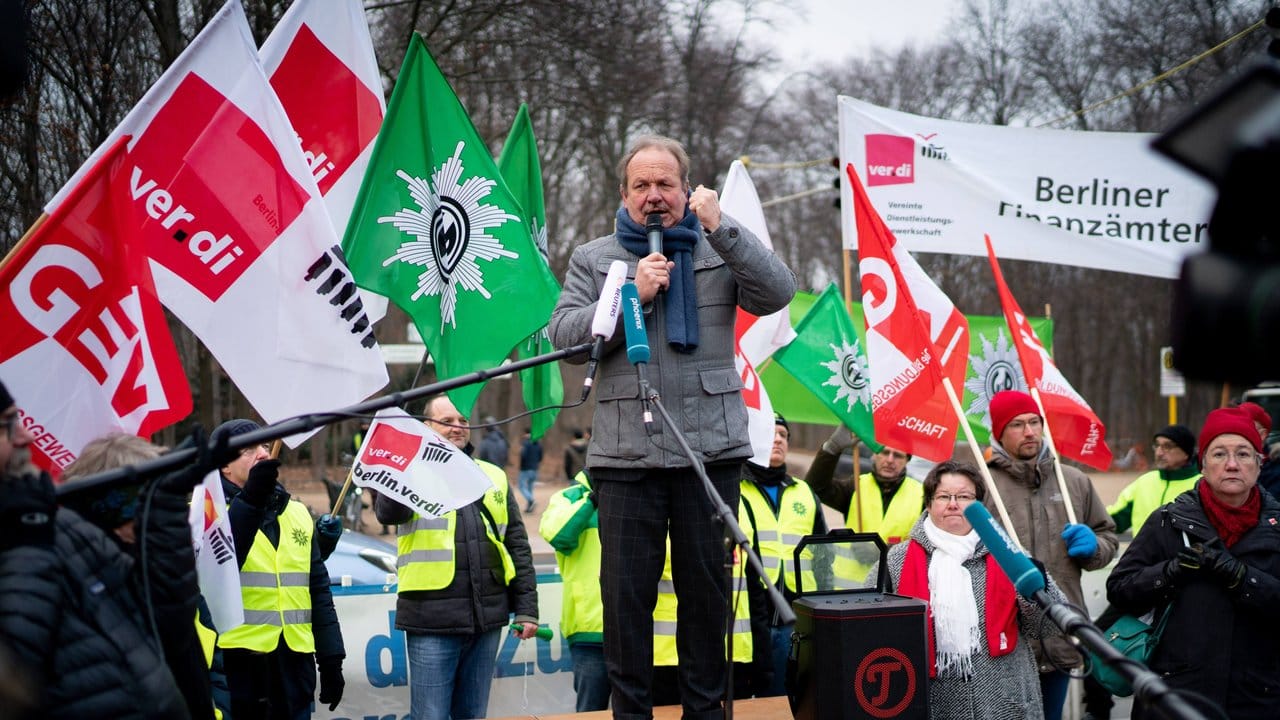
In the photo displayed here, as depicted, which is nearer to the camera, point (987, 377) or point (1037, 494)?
point (1037, 494)

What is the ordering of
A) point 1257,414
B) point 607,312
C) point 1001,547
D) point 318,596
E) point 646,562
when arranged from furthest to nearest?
point 1257,414 → point 318,596 → point 646,562 → point 607,312 → point 1001,547

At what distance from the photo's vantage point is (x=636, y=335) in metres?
3.33

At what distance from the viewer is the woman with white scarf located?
4.61 metres

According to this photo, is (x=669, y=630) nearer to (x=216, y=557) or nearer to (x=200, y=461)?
(x=216, y=557)

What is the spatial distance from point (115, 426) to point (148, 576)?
1.31 metres

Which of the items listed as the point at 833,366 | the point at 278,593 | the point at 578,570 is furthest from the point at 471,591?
the point at 833,366

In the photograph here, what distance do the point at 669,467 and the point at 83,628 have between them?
71.7 inches

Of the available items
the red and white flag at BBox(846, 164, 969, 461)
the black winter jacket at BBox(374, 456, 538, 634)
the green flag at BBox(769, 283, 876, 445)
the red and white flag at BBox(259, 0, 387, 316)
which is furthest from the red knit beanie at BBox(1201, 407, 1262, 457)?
the red and white flag at BBox(259, 0, 387, 316)

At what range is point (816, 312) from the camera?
26.6ft

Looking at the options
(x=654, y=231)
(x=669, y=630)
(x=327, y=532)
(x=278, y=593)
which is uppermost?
(x=654, y=231)

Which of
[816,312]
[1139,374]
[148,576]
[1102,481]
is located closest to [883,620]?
[148,576]

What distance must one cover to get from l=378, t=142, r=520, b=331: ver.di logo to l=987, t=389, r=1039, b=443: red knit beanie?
263cm

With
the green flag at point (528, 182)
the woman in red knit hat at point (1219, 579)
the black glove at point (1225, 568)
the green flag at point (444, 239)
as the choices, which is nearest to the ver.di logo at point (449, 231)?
the green flag at point (444, 239)

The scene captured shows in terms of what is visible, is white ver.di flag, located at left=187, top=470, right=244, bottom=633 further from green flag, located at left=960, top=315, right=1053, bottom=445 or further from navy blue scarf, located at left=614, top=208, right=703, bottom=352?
green flag, located at left=960, top=315, right=1053, bottom=445
